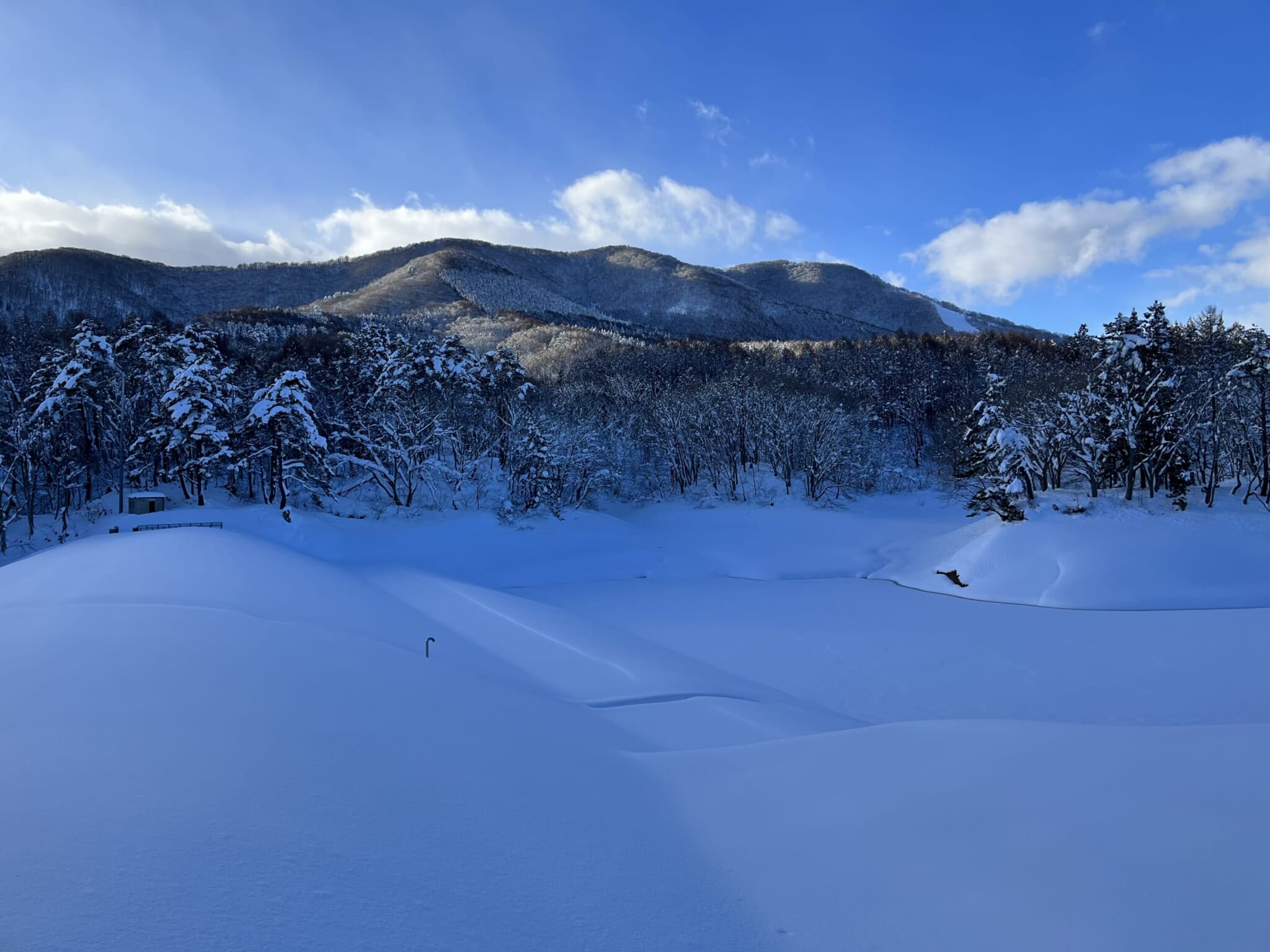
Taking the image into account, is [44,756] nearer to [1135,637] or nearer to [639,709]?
[639,709]

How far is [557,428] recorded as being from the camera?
141 ft

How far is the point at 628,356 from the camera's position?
74.2m

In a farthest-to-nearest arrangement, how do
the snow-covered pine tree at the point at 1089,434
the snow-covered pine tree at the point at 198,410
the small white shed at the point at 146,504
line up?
the snow-covered pine tree at the point at 198,410 → the snow-covered pine tree at the point at 1089,434 → the small white shed at the point at 146,504

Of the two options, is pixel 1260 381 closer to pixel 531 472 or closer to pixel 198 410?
pixel 531 472

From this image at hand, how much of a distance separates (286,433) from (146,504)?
714cm

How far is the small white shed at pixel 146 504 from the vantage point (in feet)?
96.7

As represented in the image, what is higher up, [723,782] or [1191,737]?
[1191,737]

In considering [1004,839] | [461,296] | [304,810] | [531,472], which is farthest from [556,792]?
[461,296]

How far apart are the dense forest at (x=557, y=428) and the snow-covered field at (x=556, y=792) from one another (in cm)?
2046

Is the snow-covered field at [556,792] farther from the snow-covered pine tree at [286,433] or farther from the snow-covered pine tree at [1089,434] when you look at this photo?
the snow-covered pine tree at [1089,434]

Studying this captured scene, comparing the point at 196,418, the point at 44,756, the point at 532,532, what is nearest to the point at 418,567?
the point at 532,532

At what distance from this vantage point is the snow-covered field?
3.21 meters

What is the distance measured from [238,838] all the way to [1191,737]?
8378 mm

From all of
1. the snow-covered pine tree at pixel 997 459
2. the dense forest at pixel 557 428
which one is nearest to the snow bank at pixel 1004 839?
the snow-covered pine tree at pixel 997 459
